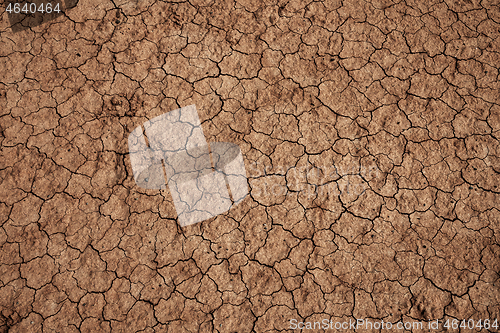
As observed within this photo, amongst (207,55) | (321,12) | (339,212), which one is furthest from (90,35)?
(339,212)

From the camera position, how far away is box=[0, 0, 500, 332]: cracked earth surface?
88.8 inches

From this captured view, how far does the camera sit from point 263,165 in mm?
2514
